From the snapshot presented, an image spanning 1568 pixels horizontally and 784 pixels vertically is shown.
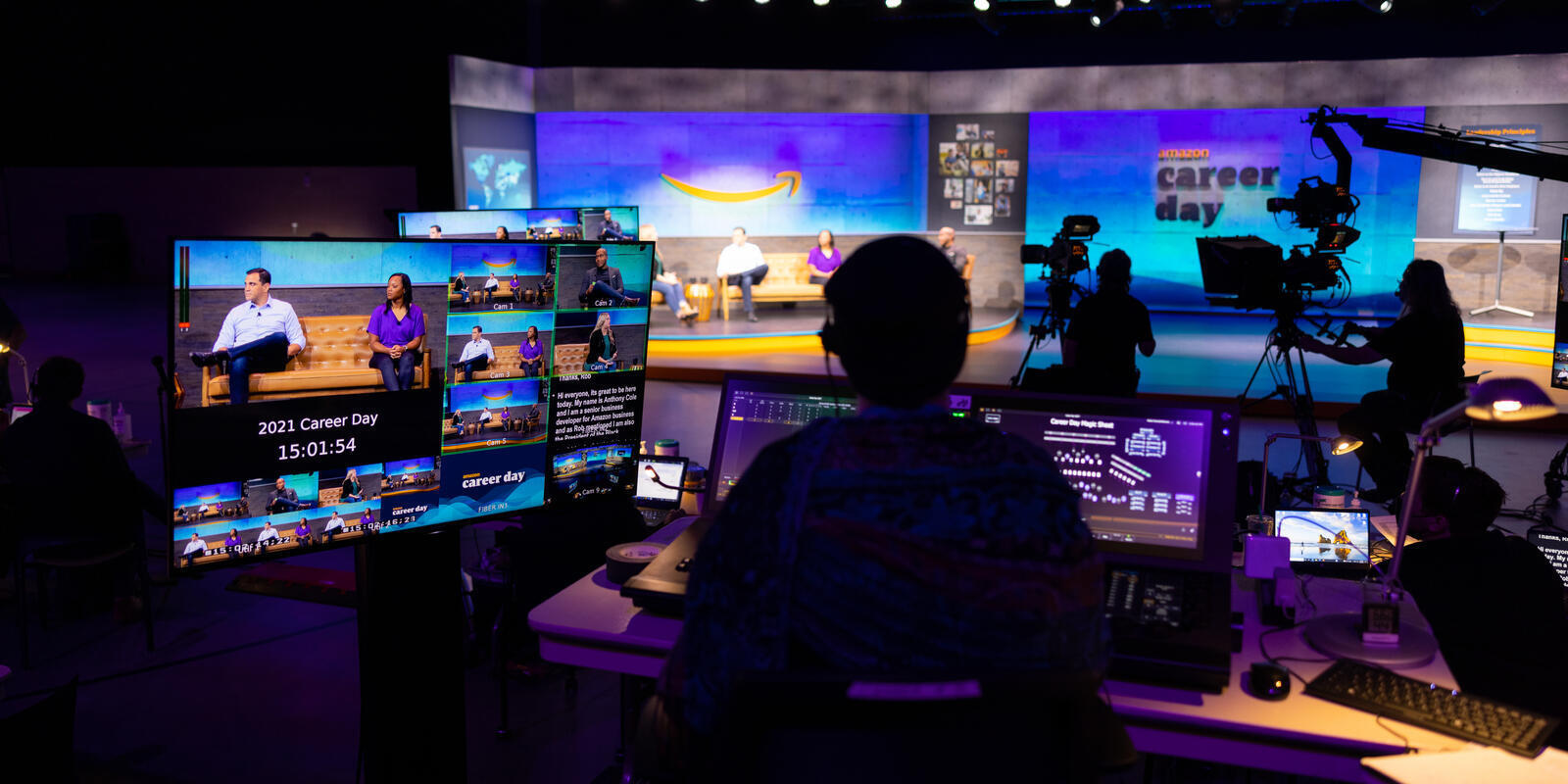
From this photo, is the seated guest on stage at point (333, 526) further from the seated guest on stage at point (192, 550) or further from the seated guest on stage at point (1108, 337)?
the seated guest on stage at point (1108, 337)

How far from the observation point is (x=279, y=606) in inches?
176

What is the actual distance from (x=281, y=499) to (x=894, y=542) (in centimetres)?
135

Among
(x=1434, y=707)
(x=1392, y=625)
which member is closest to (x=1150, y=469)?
(x=1392, y=625)

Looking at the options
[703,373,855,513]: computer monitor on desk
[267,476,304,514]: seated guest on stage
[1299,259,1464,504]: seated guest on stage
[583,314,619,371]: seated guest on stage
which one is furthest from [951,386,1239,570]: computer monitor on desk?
[1299,259,1464,504]: seated guest on stage

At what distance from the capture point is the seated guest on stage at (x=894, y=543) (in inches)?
41.8

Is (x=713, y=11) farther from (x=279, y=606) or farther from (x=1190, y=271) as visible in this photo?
(x=279, y=606)

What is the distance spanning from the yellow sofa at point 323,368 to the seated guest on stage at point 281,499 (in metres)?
0.17

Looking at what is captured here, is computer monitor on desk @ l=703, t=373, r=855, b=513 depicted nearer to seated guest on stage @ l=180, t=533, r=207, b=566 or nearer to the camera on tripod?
seated guest on stage @ l=180, t=533, r=207, b=566

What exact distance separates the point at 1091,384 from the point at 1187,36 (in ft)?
29.9

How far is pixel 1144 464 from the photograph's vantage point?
2.14m

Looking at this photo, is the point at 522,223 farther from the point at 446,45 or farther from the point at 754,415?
the point at 446,45

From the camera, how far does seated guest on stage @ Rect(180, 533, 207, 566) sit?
1.86m

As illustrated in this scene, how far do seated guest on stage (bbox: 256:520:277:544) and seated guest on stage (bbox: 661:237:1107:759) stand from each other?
3.71 feet

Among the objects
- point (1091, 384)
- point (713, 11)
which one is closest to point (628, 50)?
point (713, 11)
